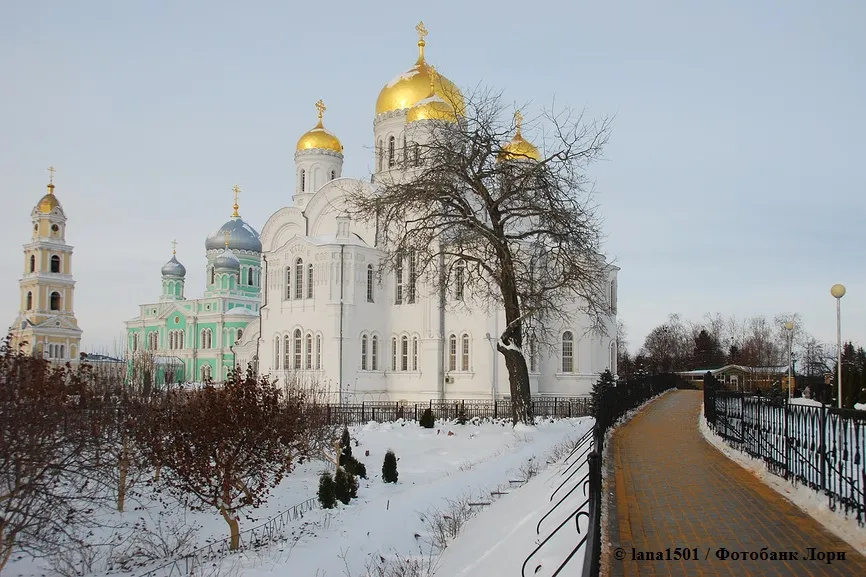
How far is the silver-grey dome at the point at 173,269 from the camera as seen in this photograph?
227ft

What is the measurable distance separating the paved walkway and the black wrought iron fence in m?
0.35

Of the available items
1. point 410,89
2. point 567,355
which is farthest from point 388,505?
point 410,89

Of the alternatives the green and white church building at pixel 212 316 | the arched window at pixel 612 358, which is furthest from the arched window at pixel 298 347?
the green and white church building at pixel 212 316

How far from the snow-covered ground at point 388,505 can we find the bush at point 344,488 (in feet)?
0.66

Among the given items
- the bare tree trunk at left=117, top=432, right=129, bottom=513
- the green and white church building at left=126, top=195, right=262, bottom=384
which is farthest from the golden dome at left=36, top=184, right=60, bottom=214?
the bare tree trunk at left=117, top=432, right=129, bottom=513

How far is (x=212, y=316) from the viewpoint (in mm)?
61094

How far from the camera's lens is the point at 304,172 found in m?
45.0

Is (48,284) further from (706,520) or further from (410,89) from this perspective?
(706,520)

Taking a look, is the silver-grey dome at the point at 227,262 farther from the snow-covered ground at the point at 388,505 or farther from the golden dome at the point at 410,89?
the snow-covered ground at the point at 388,505

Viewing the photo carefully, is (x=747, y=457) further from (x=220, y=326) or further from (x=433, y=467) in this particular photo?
(x=220, y=326)

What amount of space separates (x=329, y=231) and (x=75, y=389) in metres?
26.5

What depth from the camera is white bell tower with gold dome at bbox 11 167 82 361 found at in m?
57.1

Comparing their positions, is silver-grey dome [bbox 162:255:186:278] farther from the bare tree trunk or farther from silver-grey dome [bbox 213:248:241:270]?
the bare tree trunk

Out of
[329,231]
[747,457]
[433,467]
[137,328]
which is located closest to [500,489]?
[747,457]
